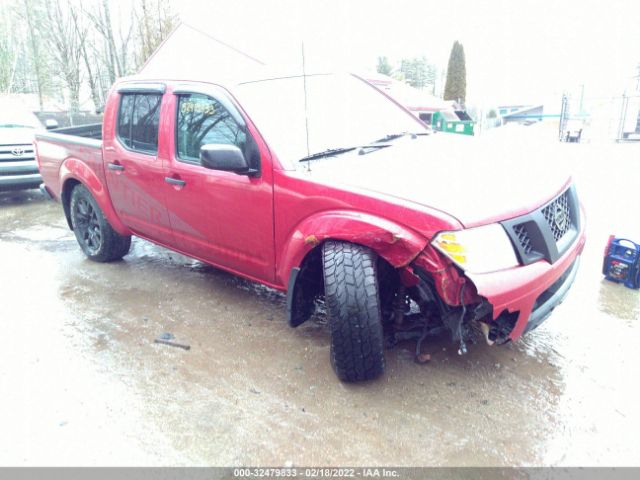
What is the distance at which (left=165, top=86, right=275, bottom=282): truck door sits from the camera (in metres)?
3.02

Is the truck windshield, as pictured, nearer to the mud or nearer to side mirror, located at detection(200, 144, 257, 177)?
side mirror, located at detection(200, 144, 257, 177)

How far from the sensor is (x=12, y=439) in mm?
2465

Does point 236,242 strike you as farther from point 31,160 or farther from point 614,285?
point 31,160

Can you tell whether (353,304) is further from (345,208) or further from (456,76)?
(456,76)

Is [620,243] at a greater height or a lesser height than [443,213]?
lesser

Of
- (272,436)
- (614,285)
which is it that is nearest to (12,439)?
(272,436)

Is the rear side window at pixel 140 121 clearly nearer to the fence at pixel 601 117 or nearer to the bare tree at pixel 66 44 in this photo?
the bare tree at pixel 66 44

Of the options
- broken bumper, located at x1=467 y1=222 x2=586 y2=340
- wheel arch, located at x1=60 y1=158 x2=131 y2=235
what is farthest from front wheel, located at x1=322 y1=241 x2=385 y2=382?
wheel arch, located at x1=60 y1=158 x2=131 y2=235

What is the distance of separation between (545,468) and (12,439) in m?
2.66

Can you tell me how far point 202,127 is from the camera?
133 inches

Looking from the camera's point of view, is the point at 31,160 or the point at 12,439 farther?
the point at 31,160

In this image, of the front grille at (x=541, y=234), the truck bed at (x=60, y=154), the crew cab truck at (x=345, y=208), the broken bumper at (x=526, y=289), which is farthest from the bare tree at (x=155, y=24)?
the broken bumper at (x=526, y=289)

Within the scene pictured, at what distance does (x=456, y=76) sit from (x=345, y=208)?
109ft

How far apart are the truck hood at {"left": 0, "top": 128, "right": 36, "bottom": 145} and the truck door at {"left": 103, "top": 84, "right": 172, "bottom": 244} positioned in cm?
431
